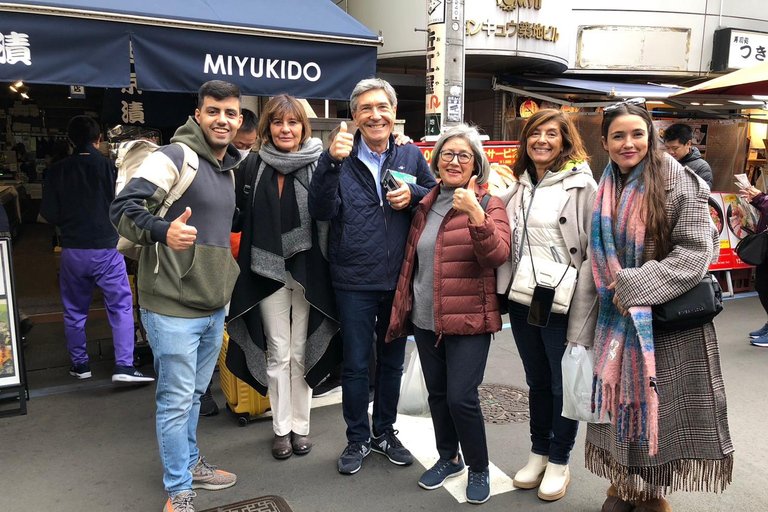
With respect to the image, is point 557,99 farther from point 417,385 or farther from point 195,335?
point 195,335

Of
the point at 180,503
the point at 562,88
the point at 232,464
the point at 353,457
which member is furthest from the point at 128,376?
the point at 562,88

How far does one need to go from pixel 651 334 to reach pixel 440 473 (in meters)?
1.43

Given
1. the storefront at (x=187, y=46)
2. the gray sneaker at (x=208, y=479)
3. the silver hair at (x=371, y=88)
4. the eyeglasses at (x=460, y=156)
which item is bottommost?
the gray sneaker at (x=208, y=479)

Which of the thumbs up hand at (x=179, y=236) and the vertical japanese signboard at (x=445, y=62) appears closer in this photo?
the thumbs up hand at (x=179, y=236)

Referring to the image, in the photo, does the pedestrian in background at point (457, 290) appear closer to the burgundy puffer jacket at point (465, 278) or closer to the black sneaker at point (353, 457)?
the burgundy puffer jacket at point (465, 278)

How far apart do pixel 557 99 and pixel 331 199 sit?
8258 millimetres

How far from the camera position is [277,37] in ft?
13.1

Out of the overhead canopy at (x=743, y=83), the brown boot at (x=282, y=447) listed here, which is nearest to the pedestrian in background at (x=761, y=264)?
the overhead canopy at (x=743, y=83)

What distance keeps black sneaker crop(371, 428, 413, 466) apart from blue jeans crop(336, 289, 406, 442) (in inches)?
1.6

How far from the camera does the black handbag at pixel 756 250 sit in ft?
18.1

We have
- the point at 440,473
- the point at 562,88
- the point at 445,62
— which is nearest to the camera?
the point at 440,473

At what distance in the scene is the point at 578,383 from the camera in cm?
275

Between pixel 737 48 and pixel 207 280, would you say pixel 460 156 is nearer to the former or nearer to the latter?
pixel 207 280

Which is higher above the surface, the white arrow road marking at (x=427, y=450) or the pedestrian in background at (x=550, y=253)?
the pedestrian in background at (x=550, y=253)
